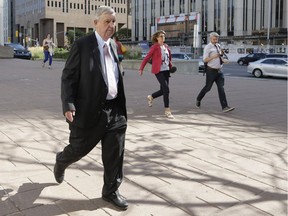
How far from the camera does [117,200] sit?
11.6ft

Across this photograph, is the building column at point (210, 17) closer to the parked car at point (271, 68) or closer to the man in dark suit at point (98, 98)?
the parked car at point (271, 68)

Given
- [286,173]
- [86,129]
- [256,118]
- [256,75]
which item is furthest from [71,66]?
[256,75]

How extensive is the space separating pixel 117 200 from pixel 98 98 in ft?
3.02

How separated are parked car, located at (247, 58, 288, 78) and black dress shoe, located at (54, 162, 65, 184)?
22.5 m

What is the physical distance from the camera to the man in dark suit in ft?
10.9

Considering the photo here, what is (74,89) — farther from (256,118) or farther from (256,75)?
(256,75)

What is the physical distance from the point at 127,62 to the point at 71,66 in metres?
20.4

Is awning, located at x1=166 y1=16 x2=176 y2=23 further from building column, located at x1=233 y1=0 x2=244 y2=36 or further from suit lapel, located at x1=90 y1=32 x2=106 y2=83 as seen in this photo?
suit lapel, located at x1=90 y1=32 x2=106 y2=83

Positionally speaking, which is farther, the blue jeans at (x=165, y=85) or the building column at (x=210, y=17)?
the building column at (x=210, y=17)

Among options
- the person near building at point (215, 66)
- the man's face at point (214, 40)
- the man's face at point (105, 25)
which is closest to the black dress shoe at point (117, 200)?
the man's face at point (105, 25)

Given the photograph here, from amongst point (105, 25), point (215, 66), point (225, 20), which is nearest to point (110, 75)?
point (105, 25)

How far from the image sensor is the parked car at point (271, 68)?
81.0ft

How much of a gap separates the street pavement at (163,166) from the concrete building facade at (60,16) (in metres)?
115

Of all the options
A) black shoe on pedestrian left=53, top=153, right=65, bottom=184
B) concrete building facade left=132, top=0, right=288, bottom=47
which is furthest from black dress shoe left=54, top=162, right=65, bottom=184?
concrete building facade left=132, top=0, right=288, bottom=47
